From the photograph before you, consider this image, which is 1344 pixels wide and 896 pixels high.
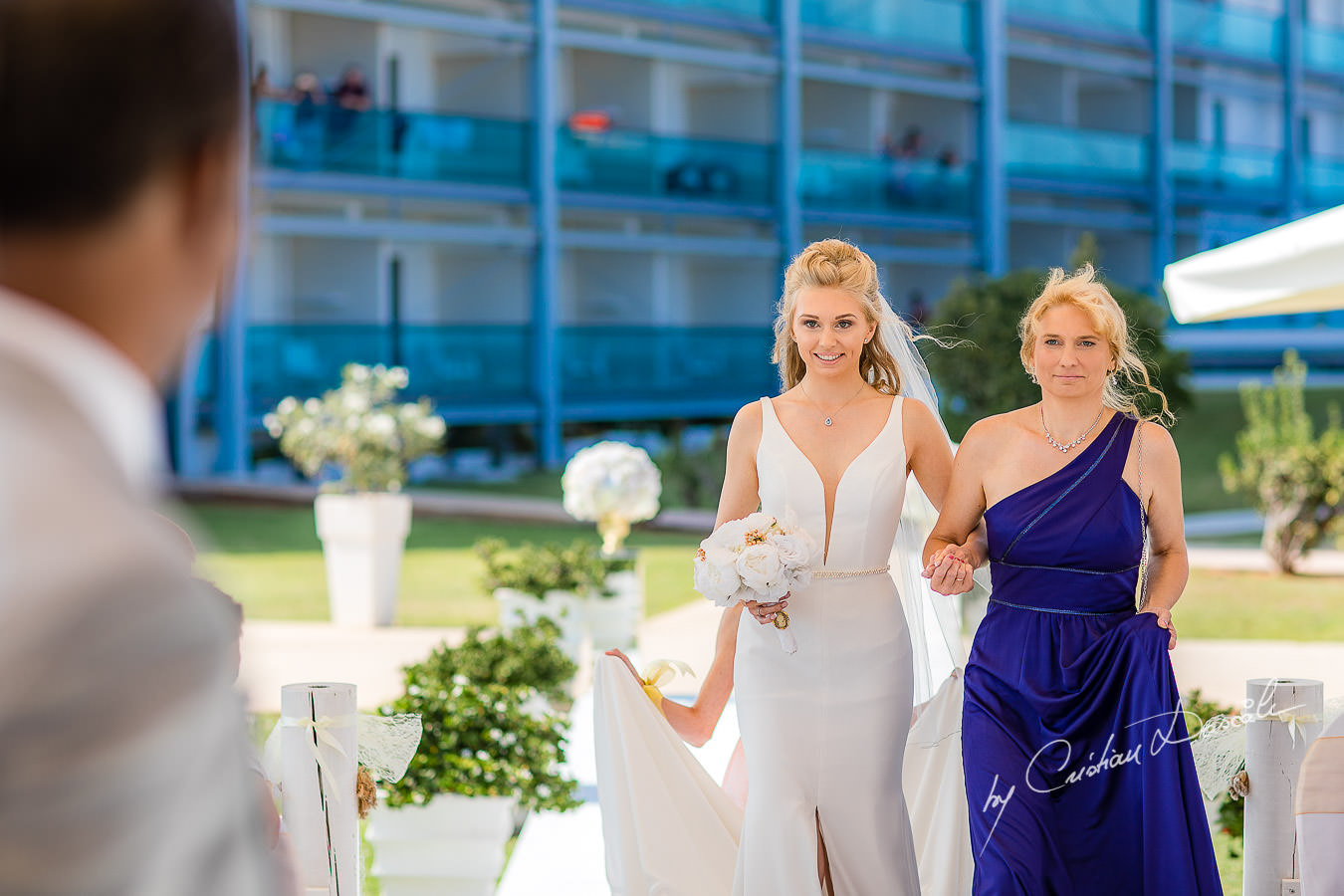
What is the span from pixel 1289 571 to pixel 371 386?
886 cm

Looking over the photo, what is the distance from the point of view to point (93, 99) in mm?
700

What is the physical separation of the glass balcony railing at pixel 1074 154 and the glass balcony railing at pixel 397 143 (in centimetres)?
1165

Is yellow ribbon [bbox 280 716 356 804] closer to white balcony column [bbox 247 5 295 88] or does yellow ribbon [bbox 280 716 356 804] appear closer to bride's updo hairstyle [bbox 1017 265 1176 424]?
bride's updo hairstyle [bbox 1017 265 1176 424]

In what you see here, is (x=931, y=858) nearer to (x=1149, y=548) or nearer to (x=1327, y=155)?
(x=1149, y=548)

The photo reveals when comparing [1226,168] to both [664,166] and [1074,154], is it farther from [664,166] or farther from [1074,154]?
[664,166]

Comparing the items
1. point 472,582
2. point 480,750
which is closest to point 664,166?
point 472,582

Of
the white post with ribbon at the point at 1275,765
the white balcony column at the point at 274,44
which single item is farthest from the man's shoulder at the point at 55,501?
the white balcony column at the point at 274,44

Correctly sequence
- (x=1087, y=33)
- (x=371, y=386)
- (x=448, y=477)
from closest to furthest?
(x=371, y=386) < (x=448, y=477) < (x=1087, y=33)

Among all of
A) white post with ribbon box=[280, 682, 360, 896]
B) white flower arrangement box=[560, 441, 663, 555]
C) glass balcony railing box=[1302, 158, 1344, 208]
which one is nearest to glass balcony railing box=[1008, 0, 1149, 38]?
glass balcony railing box=[1302, 158, 1344, 208]

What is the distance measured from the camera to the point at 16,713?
0.61 m

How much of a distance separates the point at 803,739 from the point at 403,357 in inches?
794

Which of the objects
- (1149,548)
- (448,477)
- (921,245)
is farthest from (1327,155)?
(1149,548)

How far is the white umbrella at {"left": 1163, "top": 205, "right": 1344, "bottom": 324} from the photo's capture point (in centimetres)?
645

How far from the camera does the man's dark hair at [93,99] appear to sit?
683 millimetres
